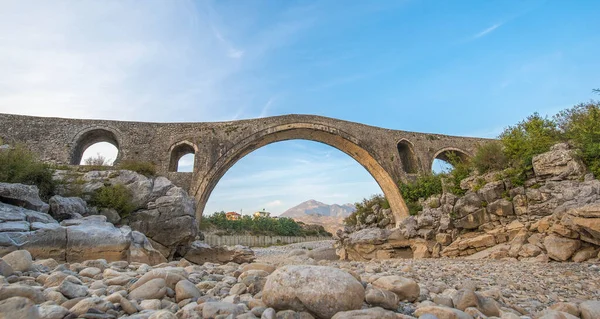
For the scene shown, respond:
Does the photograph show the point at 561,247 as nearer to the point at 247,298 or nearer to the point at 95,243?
the point at 247,298

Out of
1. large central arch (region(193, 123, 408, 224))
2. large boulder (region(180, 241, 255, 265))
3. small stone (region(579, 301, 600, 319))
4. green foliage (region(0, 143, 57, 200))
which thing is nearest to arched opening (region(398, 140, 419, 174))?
large central arch (region(193, 123, 408, 224))

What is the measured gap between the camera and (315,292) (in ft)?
8.10

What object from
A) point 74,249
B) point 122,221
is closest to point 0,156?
point 122,221

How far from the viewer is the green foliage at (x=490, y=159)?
12070 mm

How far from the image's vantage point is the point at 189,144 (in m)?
16.3

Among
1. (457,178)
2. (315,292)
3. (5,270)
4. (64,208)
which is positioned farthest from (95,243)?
(457,178)

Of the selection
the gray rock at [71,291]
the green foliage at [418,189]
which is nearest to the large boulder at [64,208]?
the gray rock at [71,291]

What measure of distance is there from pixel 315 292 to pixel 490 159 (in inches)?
506

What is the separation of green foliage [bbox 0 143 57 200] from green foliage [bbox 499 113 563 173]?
16.5 metres

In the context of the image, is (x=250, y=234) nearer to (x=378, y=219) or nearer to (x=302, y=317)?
(x=378, y=219)

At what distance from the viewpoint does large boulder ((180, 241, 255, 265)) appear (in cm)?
1210

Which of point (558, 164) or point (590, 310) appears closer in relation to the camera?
point (590, 310)

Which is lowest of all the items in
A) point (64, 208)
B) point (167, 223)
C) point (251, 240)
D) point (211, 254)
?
point (251, 240)

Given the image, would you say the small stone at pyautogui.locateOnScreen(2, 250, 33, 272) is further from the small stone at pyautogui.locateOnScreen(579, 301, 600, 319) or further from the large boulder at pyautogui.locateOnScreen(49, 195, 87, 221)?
the small stone at pyautogui.locateOnScreen(579, 301, 600, 319)
